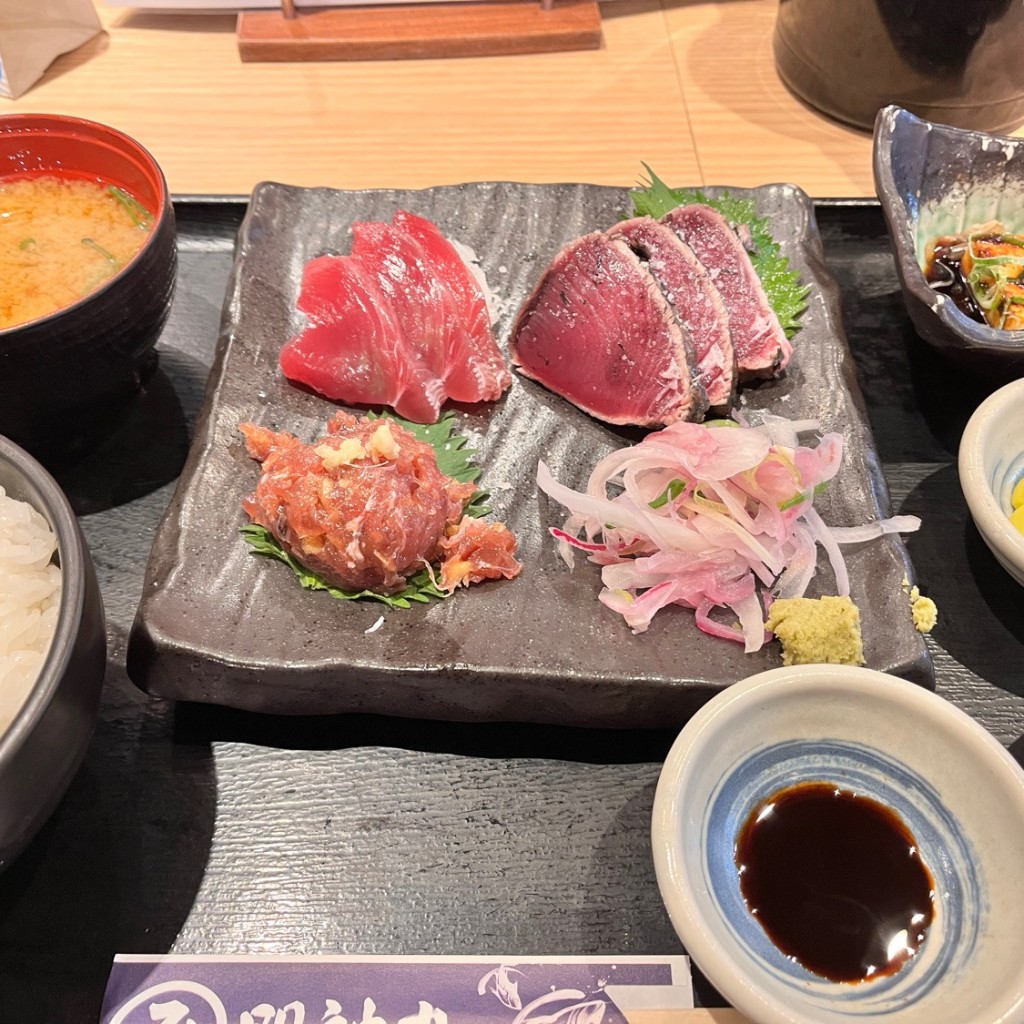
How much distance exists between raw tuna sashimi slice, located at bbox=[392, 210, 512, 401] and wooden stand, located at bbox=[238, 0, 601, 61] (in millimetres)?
1553

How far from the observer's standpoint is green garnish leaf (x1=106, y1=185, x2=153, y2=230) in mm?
2393

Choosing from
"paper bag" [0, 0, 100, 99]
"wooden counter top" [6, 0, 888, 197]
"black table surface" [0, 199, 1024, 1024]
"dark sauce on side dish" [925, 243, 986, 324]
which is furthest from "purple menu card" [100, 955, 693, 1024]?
"paper bag" [0, 0, 100, 99]

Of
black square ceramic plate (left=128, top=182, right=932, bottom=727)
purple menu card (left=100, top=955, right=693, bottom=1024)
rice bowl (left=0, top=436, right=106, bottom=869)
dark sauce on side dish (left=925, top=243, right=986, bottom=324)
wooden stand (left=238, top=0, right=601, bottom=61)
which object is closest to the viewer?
rice bowl (left=0, top=436, right=106, bottom=869)

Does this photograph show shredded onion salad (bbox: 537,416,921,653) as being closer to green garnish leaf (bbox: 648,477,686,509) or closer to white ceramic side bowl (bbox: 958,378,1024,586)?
green garnish leaf (bbox: 648,477,686,509)

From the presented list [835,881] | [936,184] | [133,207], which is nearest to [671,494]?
[835,881]

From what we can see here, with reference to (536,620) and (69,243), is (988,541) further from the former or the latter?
(69,243)

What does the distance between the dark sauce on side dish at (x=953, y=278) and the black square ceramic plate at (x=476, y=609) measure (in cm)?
37

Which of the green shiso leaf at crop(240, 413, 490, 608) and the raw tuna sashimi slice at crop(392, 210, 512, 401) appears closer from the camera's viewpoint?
the green shiso leaf at crop(240, 413, 490, 608)

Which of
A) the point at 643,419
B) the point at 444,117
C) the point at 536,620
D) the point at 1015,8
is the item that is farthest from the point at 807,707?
the point at 444,117

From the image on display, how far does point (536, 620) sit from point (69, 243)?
159 centimetres

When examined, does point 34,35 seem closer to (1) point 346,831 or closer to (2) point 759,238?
(2) point 759,238

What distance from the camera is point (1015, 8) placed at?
2971 millimetres

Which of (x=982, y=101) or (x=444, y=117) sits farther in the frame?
(x=444, y=117)

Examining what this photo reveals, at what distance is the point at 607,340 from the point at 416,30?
2210mm
